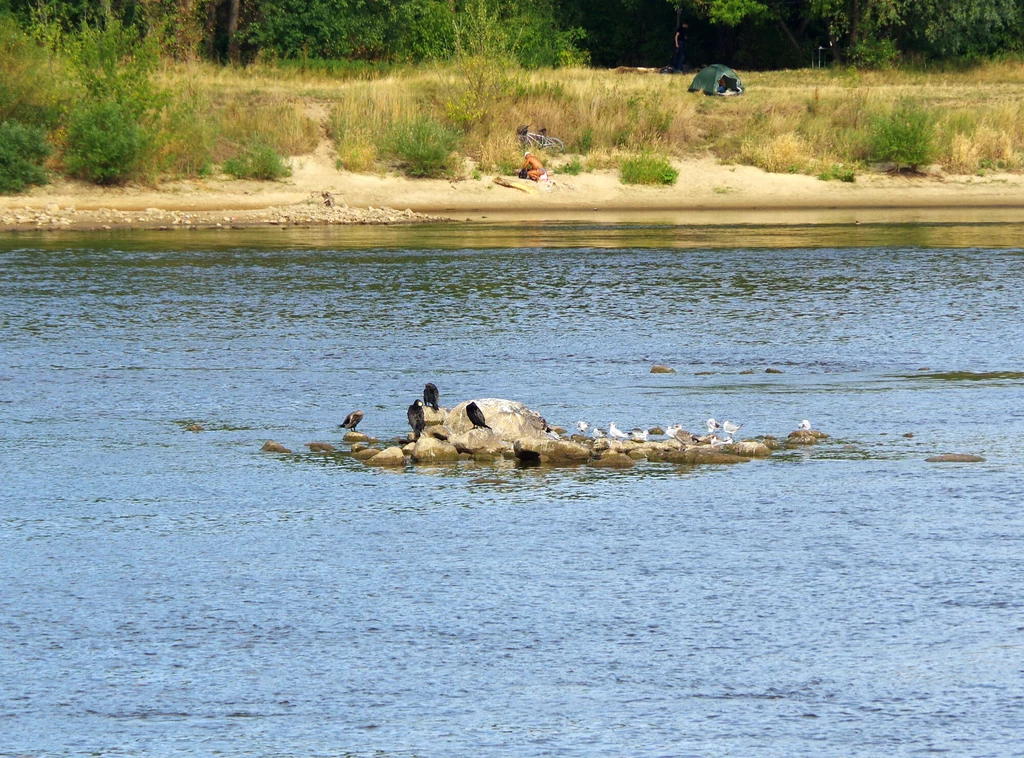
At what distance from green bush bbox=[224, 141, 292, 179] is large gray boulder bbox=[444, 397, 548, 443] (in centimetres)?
2569

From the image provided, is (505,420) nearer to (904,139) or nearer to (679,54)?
(904,139)

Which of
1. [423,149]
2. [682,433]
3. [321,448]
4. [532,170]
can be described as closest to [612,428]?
[682,433]

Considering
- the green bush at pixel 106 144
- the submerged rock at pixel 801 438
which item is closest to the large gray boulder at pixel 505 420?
the submerged rock at pixel 801 438

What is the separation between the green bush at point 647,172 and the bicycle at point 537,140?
1999 mm

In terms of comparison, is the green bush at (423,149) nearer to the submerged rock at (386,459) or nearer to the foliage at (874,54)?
the foliage at (874,54)

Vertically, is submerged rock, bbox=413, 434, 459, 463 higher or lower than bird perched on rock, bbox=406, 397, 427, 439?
lower

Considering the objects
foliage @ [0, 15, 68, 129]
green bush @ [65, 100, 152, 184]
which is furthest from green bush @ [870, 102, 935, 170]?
foliage @ [0, 15, 68, 129]

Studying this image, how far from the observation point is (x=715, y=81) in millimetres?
43906

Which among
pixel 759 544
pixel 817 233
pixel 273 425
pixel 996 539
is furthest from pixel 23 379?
pixel 817 233

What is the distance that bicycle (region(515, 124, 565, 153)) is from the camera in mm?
37875

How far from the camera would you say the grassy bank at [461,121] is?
3503 cm

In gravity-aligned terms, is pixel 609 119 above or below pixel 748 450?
above

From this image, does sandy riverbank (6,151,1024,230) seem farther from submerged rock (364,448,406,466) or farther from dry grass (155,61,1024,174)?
submerged rock (364,448,406,466)

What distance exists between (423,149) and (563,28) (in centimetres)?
2209
